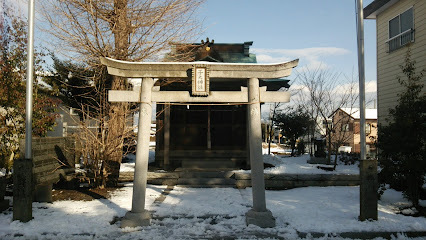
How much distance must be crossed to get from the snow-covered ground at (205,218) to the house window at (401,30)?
703 cm

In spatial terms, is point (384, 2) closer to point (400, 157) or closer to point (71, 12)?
point (400, 157)

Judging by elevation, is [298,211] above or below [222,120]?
below

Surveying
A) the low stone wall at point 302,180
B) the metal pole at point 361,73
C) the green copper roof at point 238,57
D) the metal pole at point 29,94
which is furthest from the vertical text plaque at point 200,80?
the green copper roof at point 238,57

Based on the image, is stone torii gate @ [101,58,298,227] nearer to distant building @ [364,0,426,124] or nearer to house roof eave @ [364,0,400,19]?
distant building @ [364,0,426,124]

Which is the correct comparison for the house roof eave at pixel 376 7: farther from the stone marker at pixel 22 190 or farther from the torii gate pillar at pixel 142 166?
the stone marker at pixel 22 190

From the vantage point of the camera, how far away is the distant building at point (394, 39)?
11.9 m

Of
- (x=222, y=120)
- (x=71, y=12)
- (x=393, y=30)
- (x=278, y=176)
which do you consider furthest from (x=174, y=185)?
(x=393, y=30)

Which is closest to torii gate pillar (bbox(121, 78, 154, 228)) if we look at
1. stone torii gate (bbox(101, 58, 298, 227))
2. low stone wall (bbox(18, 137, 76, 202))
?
stone torii gate (bbox(101, 58, 298, 227))

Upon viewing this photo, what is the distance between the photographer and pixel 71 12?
1021 centimetres

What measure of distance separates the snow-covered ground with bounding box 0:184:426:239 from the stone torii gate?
63 cm

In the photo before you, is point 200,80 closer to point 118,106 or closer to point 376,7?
point 118,106

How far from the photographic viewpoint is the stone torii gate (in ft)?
21.8

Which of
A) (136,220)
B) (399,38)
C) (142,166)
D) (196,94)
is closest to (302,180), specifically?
(196,94)

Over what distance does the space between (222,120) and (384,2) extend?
920cm
